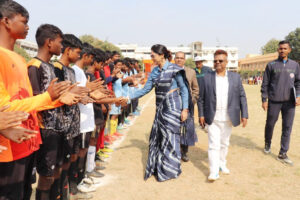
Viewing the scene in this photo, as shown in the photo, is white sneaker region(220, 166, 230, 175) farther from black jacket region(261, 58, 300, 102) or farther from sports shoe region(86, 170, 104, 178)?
sports shoe region(86, 170, 104, 178)

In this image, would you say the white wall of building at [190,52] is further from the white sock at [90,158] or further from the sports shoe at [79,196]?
the sports shoe at [79,196]

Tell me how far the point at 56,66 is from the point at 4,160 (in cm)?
131

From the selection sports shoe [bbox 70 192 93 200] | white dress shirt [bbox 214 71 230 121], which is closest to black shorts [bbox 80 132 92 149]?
sports shoe [bbox 70 192 93 200]

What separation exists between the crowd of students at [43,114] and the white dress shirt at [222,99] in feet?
5.63

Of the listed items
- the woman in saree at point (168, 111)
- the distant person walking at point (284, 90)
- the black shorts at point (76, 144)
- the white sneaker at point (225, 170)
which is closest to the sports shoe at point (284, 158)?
the distant person walking at point (284, 90)

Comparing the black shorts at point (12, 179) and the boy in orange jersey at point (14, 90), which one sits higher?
the boy in orange jersey at point (14, 90)

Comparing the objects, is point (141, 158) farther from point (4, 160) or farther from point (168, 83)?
point (4, 160)

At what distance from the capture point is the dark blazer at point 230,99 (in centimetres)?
389

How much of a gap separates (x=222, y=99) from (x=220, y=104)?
95mm

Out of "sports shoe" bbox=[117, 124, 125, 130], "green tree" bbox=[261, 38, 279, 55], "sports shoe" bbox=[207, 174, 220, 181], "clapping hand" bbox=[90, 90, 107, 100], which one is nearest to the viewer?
"clapping hand" bbox=[90, 90, 107, 100]

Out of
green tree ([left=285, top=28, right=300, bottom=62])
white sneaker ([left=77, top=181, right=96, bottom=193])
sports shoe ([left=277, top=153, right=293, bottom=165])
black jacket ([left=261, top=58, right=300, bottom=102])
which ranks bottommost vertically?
sports shoe ([left=277, top=153, right=293, bottom=165])

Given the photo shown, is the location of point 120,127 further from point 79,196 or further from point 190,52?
point 190,52

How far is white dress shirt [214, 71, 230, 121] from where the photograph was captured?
393 cm

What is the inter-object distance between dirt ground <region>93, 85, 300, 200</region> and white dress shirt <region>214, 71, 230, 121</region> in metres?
1.10
